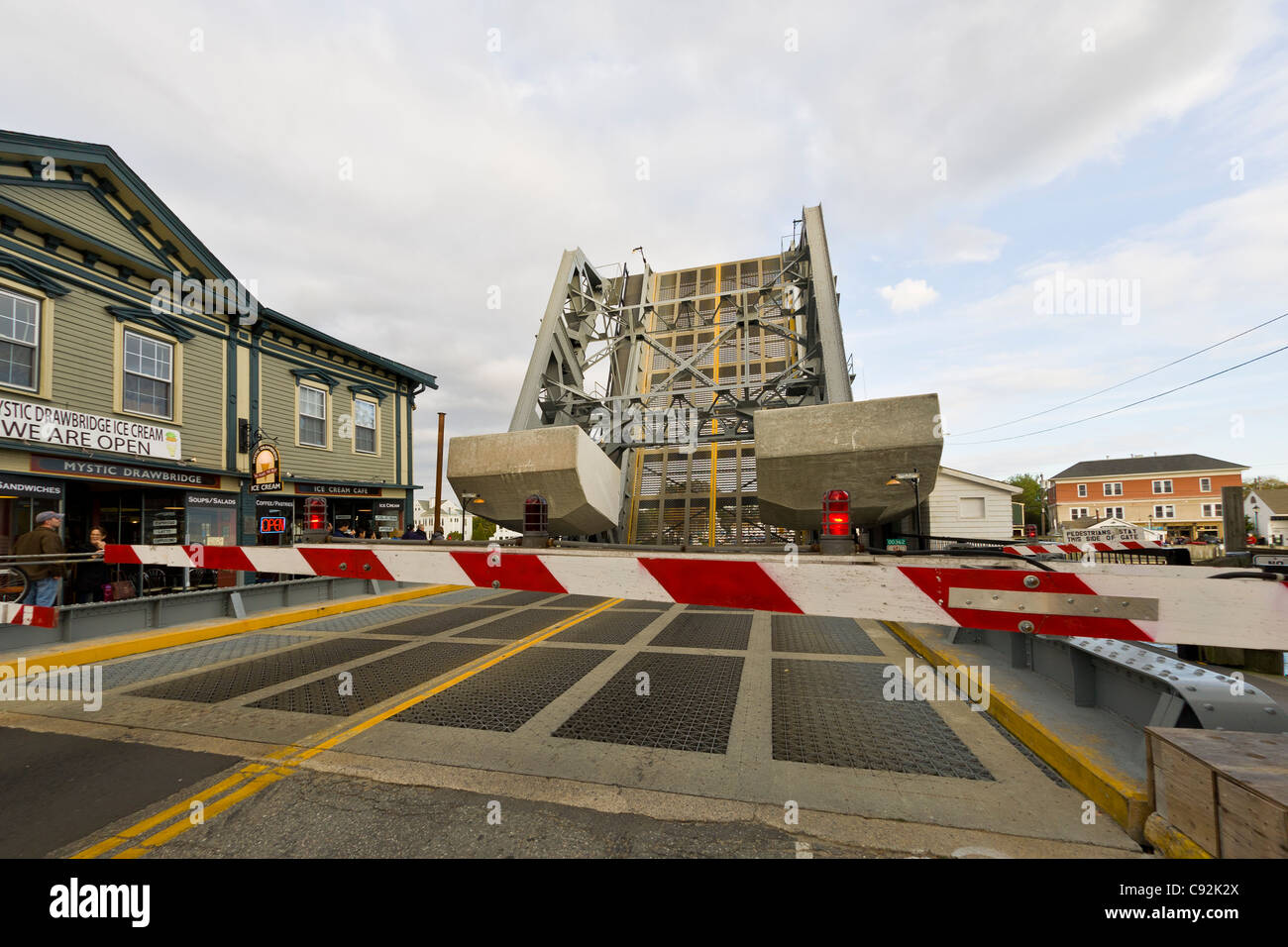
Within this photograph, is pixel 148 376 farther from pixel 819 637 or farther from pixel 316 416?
pixel 819 637

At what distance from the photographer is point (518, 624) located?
8.08 m

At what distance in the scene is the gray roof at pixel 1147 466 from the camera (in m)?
47.3

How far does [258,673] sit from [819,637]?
261 inches

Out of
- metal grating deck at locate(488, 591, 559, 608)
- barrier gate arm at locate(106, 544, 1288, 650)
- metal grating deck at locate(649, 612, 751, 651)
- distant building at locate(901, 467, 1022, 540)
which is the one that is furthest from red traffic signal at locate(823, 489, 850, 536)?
distant building at locate(901, 467, 1022, 540)

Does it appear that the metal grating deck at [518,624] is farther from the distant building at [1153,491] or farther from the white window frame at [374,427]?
the distant building at [1153,491]

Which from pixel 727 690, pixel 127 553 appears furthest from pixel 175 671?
pixel 727 690

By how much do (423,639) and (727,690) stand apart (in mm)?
4259

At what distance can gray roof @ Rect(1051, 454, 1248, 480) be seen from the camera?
155 ft

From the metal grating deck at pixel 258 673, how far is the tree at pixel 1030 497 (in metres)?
71.1

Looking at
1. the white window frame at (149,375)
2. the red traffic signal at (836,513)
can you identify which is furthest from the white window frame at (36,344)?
the red traffic signal at (836,513)

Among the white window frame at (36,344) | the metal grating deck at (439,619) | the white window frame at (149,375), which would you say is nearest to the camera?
the metal grating deck at (439,619)

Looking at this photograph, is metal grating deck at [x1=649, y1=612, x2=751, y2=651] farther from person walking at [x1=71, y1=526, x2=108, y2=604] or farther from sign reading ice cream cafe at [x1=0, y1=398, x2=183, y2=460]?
person walking at [x1=71, y1=526, x2=108, y2=604]

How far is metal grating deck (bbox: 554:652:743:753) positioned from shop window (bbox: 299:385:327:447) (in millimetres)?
12504
